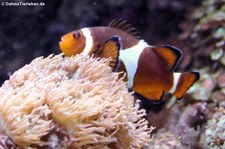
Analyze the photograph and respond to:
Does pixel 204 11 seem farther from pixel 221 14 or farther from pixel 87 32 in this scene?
pixel 87 32

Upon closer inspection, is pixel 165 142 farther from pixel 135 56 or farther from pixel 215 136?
pixel 135 56

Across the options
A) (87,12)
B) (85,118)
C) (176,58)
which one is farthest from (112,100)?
(87,12)

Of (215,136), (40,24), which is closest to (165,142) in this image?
(215,136)

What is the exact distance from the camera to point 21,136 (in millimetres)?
1590

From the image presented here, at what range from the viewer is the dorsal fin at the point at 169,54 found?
2.37 metres

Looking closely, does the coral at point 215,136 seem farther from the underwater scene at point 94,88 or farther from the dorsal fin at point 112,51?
the dorsal fin at point 112,51

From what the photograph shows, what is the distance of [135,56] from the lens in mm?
2346

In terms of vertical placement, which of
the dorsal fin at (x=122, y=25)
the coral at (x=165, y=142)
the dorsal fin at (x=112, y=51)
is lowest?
the coral at (x=165, y=142)

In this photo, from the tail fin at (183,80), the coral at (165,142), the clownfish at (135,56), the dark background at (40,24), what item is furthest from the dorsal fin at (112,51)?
the dark background at (40,24)

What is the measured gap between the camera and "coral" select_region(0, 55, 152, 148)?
1630 millimetres

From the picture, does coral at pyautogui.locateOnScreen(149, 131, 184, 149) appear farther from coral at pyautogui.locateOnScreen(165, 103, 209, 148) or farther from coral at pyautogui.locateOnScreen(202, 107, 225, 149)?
coral at pyautogui.locateOnScreen(202, 107, 225, 149)

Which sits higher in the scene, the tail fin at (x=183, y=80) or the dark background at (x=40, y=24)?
the dark background at (x=40, y=24)

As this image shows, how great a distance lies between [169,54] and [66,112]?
40.9 inches

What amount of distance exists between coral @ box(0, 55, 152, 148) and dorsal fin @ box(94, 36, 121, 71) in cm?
24
